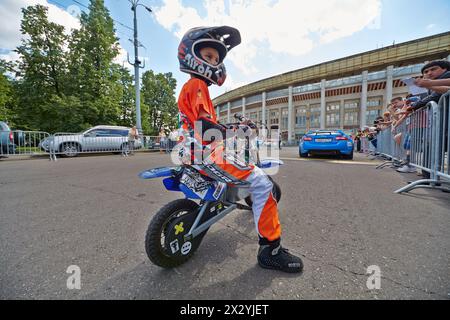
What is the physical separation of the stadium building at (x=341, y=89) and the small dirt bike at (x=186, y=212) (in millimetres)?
23507

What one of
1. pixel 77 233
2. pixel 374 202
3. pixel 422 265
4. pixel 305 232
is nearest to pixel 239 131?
pixel 305 232

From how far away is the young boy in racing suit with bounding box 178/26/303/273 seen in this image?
1.61 meters

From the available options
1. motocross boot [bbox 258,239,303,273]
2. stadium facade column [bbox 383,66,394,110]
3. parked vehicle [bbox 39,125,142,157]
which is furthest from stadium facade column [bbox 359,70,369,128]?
motocross boot [bbox 258,239,303,273]

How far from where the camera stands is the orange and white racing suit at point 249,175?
5.42ft

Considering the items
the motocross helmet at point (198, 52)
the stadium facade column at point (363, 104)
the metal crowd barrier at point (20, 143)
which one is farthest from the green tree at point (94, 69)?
the stadium facade column at point (363, 104)

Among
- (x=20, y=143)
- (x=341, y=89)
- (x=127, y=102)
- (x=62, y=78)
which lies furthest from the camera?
(x=341, y=89)

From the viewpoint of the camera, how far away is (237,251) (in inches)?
72.5

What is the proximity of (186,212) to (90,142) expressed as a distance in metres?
12.6

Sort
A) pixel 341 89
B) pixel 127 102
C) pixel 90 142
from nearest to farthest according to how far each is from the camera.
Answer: pixel 90 142
pixel 127 102
pixel 341 89

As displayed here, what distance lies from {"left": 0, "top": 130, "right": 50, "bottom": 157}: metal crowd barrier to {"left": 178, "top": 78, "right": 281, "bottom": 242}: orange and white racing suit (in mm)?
11720

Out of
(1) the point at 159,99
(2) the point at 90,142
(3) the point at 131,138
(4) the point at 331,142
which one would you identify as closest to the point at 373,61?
(4) the point at 331,142

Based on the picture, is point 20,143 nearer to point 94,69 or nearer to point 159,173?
point 94,69

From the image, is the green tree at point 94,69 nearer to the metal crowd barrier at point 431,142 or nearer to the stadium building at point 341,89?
the stadium building at point 341,89
